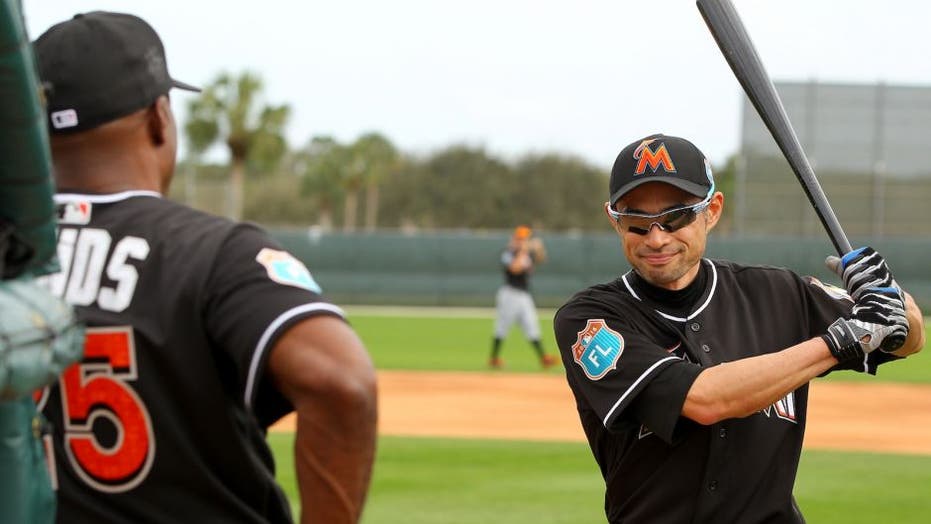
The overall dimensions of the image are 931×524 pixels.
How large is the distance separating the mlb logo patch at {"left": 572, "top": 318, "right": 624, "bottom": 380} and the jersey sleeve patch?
1650 millimetres

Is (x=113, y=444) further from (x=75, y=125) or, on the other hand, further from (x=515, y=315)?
(x=515, y=315)

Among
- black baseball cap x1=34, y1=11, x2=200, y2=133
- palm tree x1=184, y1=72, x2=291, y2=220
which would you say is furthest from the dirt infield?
palm tree x1=184, y1=72, x2=291, y2=220

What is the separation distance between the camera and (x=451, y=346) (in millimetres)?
21891

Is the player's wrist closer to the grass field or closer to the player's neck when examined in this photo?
the player's neck

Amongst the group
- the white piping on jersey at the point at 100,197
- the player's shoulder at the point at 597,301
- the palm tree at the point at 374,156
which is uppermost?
the white piping on jersey at the point at 100,197

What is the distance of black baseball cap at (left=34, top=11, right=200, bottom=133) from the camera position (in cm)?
238

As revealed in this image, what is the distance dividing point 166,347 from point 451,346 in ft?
64.5

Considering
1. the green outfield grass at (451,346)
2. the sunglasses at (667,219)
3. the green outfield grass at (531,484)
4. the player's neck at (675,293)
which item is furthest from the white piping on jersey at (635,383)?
the green outfield grass at (451,346)

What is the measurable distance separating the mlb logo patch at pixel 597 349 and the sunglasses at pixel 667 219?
0.31m

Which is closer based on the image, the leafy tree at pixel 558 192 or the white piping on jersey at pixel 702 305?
the white piping on jersey at pixel 702 305

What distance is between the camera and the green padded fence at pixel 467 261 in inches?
1260

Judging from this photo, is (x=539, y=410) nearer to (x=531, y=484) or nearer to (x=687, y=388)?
(x=531, y=484)

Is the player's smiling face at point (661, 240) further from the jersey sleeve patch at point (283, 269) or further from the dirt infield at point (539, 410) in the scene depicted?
the dirt infield at point (539, 410)

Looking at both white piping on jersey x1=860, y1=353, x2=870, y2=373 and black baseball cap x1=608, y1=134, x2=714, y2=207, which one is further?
black baseball cap x1=608, y1=134, x2=714, y2=207
